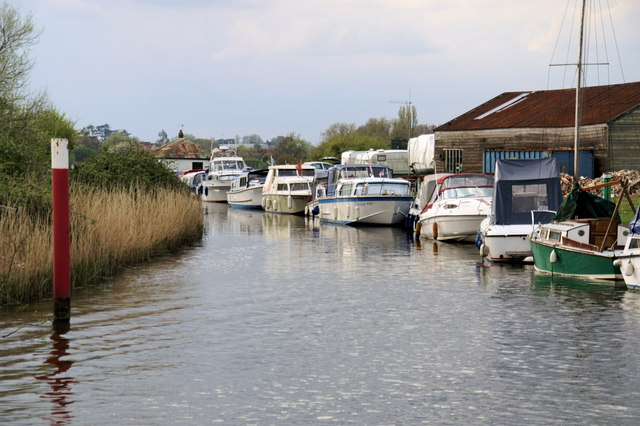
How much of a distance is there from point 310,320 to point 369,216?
85.8 feet

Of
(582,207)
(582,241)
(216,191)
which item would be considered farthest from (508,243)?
(216,191)

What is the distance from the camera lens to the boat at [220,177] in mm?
71938

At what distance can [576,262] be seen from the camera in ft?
69.9

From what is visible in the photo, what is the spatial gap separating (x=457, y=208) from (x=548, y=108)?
26.0m

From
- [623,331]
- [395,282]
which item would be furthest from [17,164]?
[623,331]

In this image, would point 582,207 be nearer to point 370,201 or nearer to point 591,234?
point 591,234

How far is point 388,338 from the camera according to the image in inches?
563

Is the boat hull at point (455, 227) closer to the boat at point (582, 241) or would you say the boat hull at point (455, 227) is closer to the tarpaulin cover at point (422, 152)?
the boat at point (582, 241)

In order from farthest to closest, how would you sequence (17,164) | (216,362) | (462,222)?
(462,222), (17,164), (216,362)

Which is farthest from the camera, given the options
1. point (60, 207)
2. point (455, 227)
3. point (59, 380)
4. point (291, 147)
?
point (291, 147)

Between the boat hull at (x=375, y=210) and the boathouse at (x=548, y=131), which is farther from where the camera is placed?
the boathouse at (x=548, y=131)

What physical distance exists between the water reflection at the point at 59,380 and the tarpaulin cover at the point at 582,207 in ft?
43.1

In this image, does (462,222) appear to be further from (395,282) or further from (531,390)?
(531,390)

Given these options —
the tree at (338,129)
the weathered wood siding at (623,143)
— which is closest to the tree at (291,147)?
the tree at (338,129)
